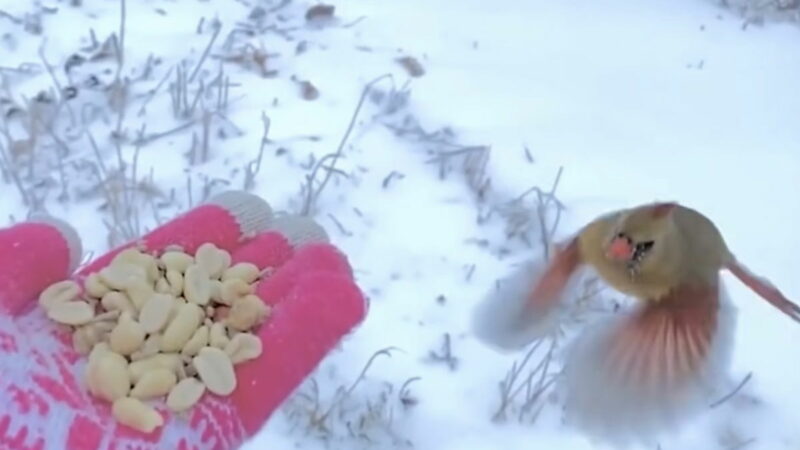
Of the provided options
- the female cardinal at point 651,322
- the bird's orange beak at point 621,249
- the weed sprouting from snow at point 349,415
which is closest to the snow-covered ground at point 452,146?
the weed sprouting from snow at point 349,415

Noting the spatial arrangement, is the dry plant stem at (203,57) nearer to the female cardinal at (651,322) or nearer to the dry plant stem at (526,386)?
the dry plant stem at (526,386)

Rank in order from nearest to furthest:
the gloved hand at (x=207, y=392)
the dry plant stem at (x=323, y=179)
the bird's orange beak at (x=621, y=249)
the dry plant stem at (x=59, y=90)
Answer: the bird's orange beak at (x=621, y=249)
the gloved hand at (x=207, y=392)
the dry plant stem at (x=323, y=179)
the dry plant stem at (x=59, y=90)

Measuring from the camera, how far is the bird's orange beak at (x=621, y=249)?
0.95 meters

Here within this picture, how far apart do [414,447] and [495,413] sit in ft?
0.35

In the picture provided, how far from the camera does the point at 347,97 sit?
2053 millimetres

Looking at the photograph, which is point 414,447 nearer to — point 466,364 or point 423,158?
point 466,364

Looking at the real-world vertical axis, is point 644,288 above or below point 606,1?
above

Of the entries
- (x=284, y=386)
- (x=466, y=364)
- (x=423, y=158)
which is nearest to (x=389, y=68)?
(x=423, y=158)

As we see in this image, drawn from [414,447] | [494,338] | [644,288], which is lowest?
[414,447]

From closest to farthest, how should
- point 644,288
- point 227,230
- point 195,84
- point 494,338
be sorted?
point 644,288 → point 494,338 → point 227,230 → point 195,84

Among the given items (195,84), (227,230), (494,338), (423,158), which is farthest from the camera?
(195,84)

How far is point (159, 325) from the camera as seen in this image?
1249mm

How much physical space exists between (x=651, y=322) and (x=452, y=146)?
3.14ft

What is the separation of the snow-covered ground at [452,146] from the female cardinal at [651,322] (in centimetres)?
50
